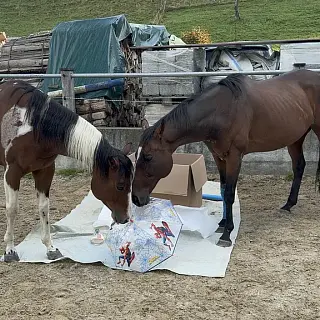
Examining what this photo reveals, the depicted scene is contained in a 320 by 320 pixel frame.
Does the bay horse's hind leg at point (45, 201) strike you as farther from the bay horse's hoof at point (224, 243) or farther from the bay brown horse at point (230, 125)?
the bay horse's hoof at point (224, 243)

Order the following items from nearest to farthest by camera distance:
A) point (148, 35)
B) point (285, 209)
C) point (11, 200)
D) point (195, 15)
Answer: point (11, 200), point (285, 209), point (148, 35), point (195, 15)

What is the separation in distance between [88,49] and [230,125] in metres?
5.51

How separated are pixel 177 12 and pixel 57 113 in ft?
80.7

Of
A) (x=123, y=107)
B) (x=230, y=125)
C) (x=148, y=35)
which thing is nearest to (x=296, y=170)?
(x=230, y=125)

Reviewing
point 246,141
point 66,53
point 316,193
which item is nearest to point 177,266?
point 246,141

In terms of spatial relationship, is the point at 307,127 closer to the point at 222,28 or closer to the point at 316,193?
the point at 316,193

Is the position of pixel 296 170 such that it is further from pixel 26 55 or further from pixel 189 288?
pixel 26 55

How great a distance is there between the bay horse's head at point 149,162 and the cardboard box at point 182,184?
1.71 feet

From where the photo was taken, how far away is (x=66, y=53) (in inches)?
352

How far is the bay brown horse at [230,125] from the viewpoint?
3855 mm

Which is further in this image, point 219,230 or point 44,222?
point 219,230

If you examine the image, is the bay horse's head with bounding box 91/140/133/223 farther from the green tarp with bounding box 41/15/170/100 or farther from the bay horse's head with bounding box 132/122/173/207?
the green tarp with bounding box 41/15/170/100

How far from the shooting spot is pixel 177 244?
156 inches

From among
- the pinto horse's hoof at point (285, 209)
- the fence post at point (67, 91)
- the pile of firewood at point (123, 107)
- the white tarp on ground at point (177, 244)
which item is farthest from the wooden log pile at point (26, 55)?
the pinto horse's hoof at point (285, 209)
